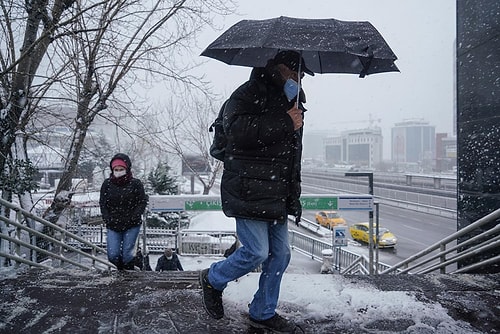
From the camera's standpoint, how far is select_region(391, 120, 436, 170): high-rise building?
84000mm

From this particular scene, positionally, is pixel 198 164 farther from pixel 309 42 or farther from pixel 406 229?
pixel 309 42

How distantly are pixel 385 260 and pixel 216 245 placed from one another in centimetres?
901

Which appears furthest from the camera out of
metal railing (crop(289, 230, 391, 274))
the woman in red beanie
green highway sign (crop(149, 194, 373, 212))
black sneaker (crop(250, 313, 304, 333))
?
metal railing (crop(289, 230, 391, 274))

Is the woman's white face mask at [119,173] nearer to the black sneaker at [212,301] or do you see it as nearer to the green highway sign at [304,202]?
the black sneaker at [212,301]

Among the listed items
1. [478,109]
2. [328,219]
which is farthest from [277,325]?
[328,219]

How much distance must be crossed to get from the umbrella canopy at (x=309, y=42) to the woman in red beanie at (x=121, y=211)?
2.41m

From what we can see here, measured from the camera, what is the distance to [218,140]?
2.65 m

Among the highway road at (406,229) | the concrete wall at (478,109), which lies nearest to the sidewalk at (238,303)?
the concrete wall at (478,109)

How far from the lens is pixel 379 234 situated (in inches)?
863

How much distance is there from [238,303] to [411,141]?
93569mm

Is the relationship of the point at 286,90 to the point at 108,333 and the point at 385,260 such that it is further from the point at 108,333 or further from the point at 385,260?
the point at 385,260

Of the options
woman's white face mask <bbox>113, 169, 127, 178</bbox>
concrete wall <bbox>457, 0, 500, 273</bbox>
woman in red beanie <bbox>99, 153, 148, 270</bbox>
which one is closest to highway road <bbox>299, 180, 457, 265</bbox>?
concrete wall <bbox>457, 0, 500, 273</bbox>

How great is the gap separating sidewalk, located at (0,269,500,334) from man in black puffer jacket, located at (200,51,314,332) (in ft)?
1.32

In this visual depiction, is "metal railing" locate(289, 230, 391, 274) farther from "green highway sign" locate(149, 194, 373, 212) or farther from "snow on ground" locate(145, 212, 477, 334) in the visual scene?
"snow on ground" locate(145, 212, 477, 334)
